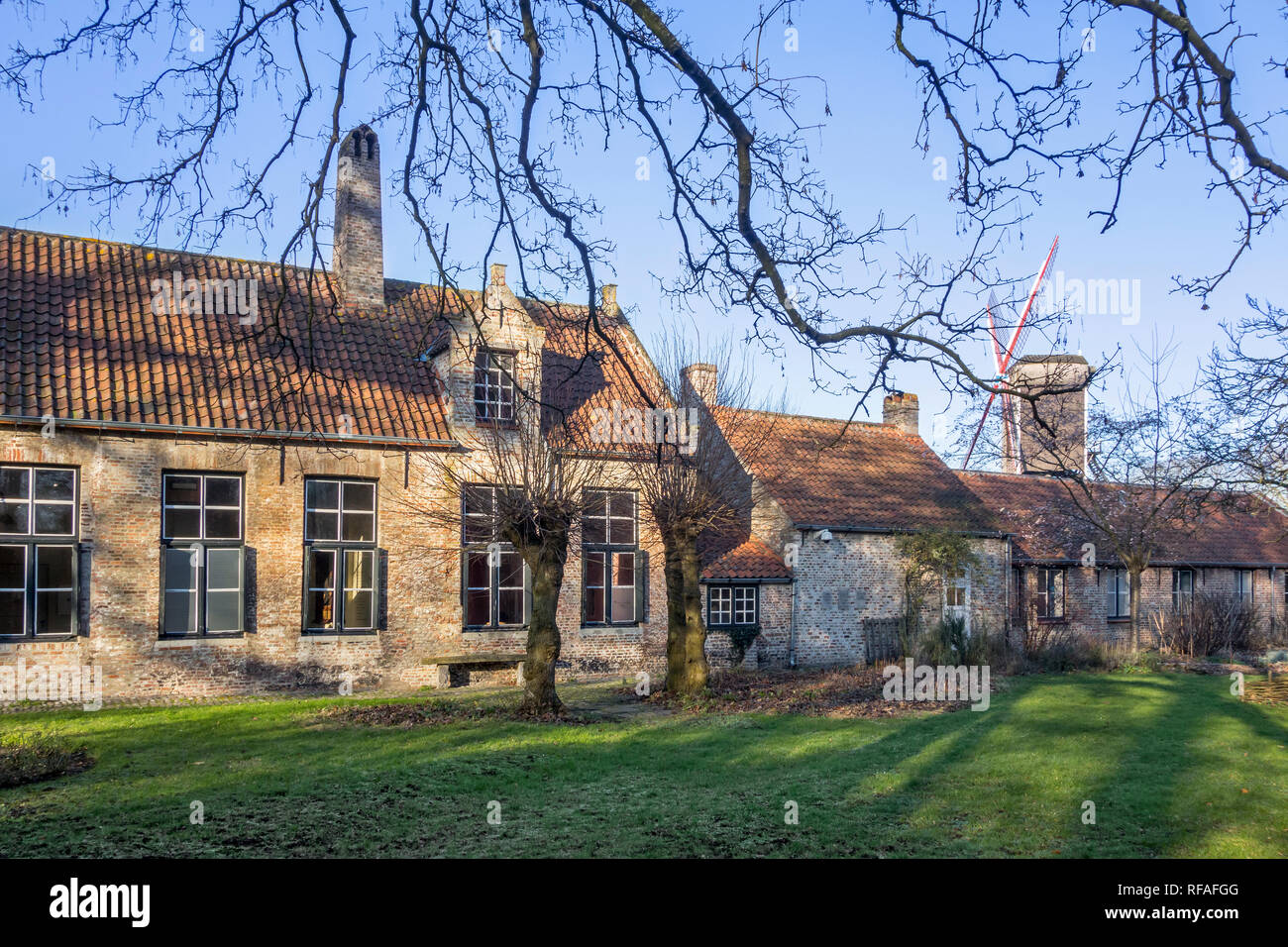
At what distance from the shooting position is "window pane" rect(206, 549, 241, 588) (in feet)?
56.3

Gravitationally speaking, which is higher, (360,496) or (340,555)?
(360,496)

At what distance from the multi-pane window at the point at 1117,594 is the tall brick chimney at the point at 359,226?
943 inches

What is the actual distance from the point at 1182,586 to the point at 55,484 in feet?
107

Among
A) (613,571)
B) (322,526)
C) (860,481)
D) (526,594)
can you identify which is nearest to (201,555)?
(322,526)

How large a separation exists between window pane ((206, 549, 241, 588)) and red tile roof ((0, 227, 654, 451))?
2.14m

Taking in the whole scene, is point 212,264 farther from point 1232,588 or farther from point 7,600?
point 1232,588

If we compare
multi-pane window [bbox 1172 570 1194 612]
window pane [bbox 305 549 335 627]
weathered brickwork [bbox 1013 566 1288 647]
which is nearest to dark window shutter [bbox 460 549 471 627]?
window pane [bbox 305 549 335 627]

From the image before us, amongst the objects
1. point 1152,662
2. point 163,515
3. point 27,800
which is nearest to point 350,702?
point 163,515

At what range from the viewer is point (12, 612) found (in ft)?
51.5

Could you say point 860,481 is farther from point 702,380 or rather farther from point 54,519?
point 54,519

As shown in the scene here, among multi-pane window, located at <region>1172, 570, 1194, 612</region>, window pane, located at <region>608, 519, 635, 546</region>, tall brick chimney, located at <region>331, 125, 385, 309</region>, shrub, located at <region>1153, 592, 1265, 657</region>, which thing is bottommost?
shrub, located at <region>1153, 592, 1265, 657</region>

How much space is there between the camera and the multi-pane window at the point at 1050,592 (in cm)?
A: 3014

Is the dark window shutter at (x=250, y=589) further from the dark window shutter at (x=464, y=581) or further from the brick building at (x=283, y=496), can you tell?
the dark window shutter at (x=464, y=581)

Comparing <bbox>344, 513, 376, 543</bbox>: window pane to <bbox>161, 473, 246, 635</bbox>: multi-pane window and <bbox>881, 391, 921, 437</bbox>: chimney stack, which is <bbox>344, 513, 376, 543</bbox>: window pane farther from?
<bbox>881, 391, 921, 437</bbox>: chimney stack
